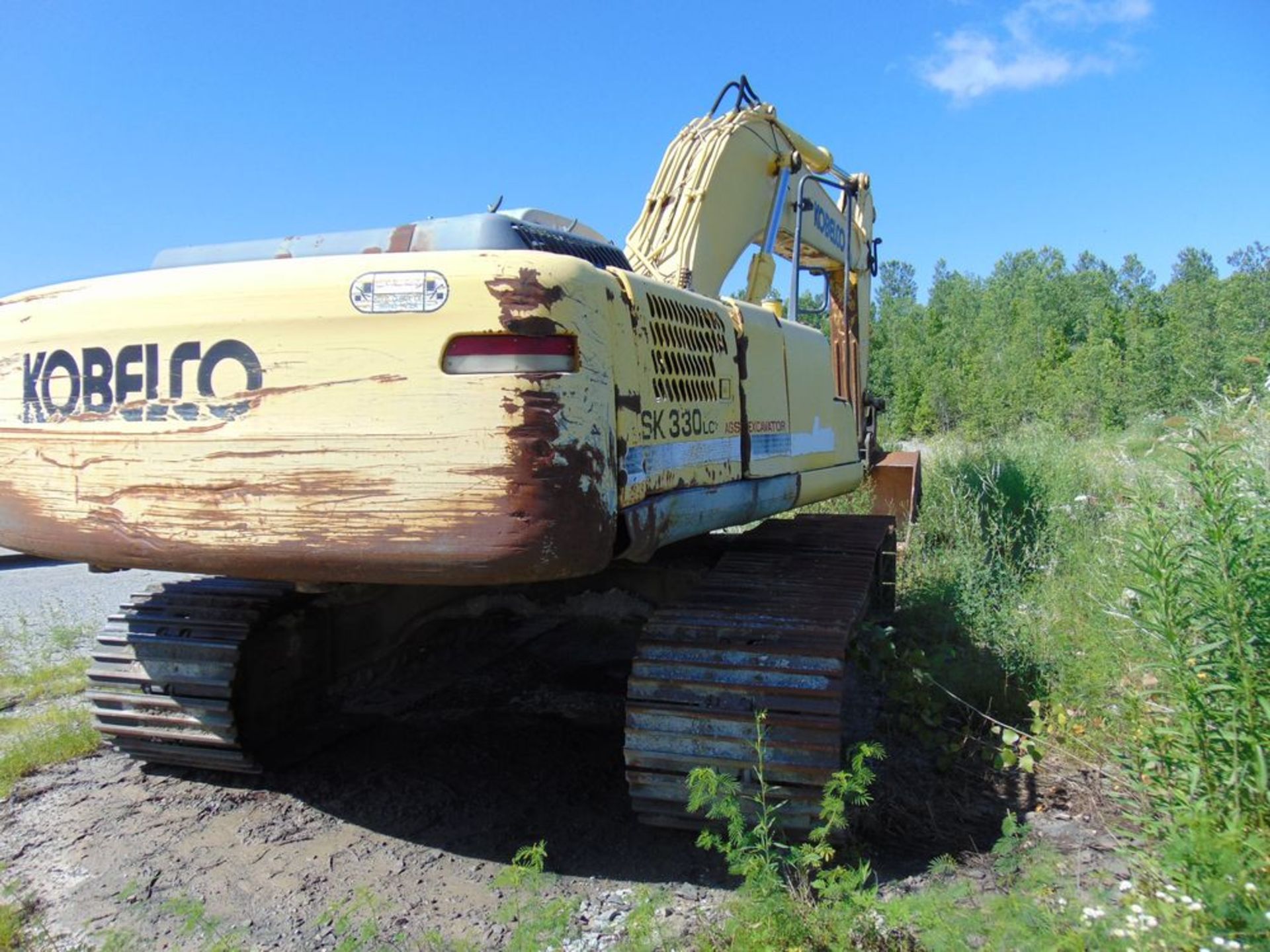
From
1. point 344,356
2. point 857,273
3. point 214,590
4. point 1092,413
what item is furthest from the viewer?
point 1092,413

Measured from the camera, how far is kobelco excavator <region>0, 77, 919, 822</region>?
2486 mm

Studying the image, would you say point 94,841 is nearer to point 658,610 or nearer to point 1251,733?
point 658,610

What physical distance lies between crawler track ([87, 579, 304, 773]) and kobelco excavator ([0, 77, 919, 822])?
0.4 inches

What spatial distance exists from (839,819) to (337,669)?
2610mm

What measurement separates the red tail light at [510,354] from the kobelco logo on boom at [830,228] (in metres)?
4.42

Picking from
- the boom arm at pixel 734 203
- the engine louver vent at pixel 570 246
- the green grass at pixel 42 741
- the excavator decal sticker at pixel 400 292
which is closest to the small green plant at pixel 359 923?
the excavator decal sticker at pixel 400 292

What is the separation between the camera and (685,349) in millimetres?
3180

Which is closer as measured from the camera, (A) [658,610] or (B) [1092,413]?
(A) [658,610]

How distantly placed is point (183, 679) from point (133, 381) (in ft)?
4.77

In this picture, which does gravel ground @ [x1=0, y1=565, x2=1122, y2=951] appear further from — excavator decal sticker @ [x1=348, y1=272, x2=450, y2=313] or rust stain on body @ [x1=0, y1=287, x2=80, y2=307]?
rust stain on body @ [x1=0, y1=287, x2=80, y2=307]

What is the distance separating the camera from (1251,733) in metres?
2.56

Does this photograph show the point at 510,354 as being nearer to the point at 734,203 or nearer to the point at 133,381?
the point at 133,381

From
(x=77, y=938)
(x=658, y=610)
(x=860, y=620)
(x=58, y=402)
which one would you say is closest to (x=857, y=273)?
(x=860, y=620)

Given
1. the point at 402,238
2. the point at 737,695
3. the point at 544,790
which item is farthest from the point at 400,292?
the point at 544,790
